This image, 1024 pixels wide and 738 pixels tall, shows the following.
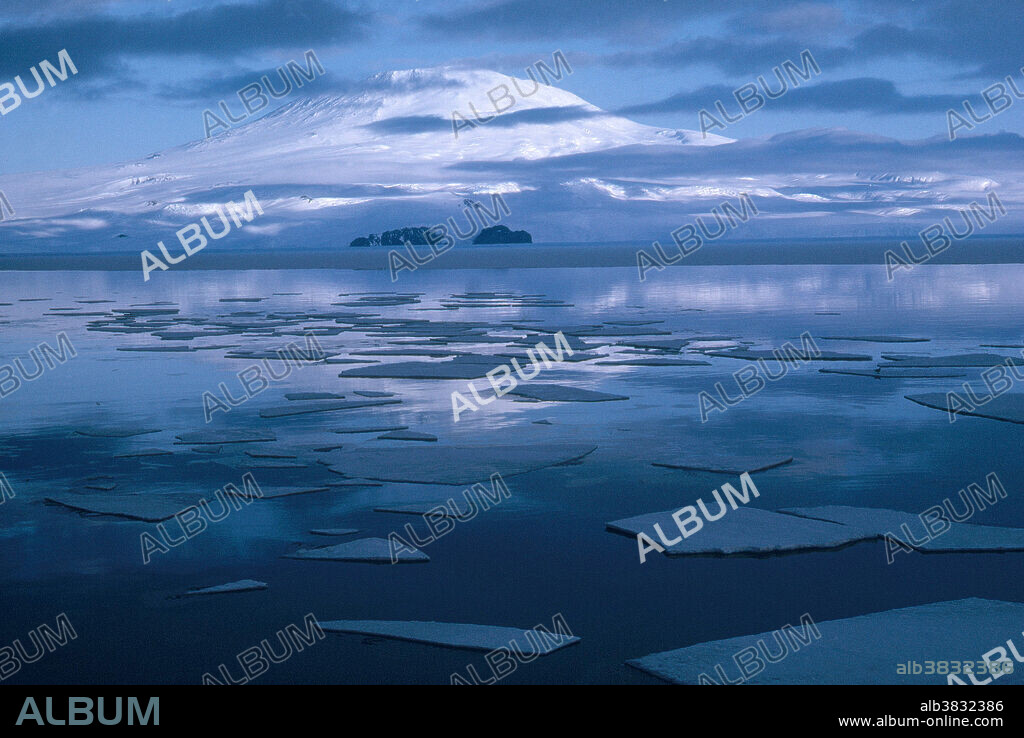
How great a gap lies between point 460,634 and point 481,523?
1.41m

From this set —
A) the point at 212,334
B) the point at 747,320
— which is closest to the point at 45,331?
the point at 212,334

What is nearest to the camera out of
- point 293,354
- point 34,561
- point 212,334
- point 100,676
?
point 100,676

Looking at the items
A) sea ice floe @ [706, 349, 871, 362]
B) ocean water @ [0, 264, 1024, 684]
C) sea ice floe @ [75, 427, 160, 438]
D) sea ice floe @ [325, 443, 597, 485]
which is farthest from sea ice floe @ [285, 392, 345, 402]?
sea ice floe @ [706, 349, 871, 362]

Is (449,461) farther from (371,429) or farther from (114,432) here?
(114,432)

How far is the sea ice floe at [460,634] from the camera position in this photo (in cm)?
343

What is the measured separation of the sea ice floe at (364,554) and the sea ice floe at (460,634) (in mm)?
691

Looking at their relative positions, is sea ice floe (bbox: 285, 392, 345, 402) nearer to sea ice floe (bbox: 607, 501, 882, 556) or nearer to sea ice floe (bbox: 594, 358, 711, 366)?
sea ice floe (bbox: 594, 358, 711, 366)

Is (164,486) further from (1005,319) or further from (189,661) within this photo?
(1005,319)

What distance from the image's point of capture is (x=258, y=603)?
12.7 feet

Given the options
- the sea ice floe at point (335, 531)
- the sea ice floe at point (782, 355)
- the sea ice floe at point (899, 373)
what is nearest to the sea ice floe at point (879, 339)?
the sea ice floe at point (782, 355)

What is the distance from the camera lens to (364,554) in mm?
4410

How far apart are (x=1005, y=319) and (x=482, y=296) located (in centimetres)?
1102

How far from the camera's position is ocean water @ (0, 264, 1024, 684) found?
3.54 meters

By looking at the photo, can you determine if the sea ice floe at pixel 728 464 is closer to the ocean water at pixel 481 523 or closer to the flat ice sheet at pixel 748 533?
the ocean water at pixel 481 523
